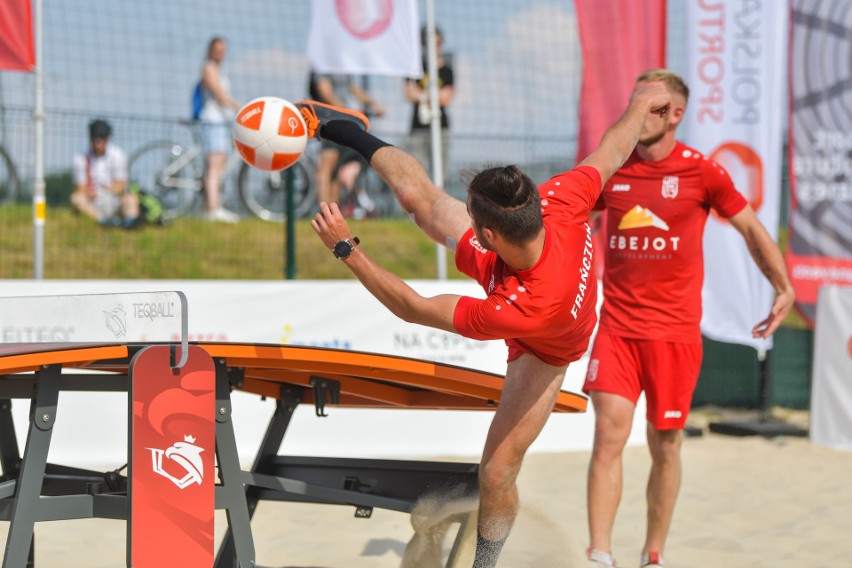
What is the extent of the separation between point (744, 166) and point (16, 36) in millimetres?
5320

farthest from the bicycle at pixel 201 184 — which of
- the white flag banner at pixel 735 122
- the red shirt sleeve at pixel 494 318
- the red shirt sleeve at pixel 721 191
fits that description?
the red shirt sleeve at pixel 494 318

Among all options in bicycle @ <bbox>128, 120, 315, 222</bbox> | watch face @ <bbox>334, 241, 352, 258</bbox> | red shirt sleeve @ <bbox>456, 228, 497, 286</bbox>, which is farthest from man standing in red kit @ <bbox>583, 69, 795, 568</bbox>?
bicycle @ <bbox>128, 120, 315, 222</bbox>

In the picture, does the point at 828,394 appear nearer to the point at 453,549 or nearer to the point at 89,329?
the point at 453,549

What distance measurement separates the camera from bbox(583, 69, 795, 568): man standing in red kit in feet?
14.3

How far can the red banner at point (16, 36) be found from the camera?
22.7 feet

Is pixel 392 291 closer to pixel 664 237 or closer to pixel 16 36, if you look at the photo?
pixel 664 237

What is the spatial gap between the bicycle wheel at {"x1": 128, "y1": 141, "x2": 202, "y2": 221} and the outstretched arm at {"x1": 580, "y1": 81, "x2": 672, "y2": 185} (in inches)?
225

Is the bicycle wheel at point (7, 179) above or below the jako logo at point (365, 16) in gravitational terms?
below

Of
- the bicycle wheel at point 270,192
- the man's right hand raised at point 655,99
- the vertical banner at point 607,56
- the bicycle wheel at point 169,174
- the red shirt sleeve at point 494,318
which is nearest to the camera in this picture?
the red shirt sleeve at point 494,318

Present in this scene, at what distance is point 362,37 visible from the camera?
7.41 m

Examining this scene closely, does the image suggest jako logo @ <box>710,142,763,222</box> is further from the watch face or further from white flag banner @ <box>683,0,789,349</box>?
the watch face

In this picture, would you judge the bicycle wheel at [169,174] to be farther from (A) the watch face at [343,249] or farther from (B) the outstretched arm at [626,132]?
(A) the watch face at [343,249]

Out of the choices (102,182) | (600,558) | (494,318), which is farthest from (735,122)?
(494,318)

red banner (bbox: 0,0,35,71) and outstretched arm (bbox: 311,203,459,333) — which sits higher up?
red banner (bbox: 0,0,35,71)
